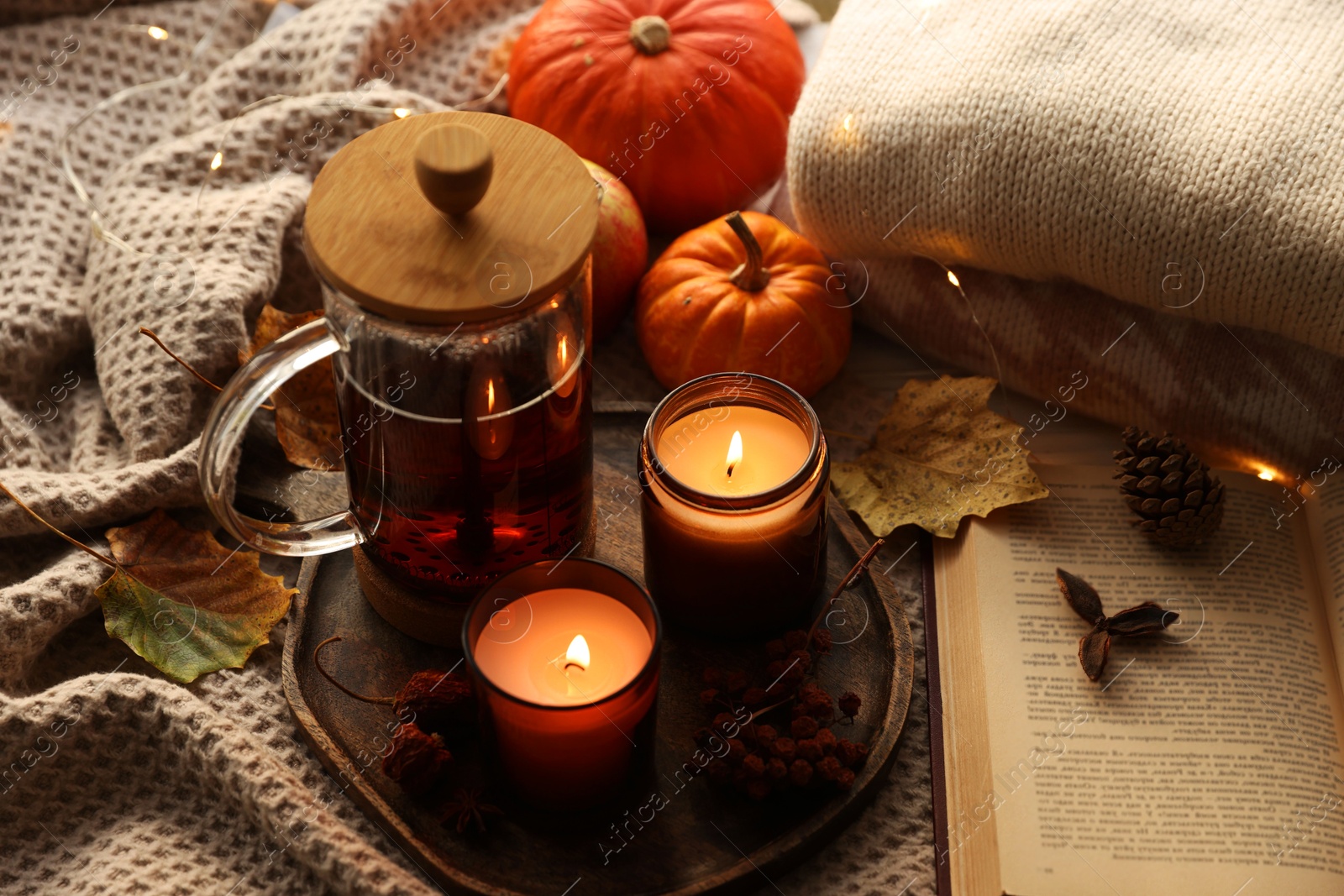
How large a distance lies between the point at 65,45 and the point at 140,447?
510 mm

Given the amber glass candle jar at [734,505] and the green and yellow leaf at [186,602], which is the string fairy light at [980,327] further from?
the green and yellow leaf at [186,602]

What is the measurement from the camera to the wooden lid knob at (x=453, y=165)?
616 millimetres

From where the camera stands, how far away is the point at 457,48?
4.23ft

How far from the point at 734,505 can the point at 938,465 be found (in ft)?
0.97

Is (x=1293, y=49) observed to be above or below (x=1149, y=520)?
above

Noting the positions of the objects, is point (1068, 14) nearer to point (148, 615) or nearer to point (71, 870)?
point (148, 615)

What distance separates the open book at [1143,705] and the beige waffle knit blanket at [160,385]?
54mm

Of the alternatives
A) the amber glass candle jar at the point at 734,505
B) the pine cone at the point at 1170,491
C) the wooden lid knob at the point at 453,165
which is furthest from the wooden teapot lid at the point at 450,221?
the pine cone at the point at 1170,491


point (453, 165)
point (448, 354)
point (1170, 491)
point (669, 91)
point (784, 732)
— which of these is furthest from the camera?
point (669, 91)

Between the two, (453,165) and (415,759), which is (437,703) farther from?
(453,165)

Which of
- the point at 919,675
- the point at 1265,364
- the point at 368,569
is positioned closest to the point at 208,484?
the point at 368,569

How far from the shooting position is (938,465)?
39.9 inches

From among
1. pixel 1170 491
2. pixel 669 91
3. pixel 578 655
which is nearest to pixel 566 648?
pixel 578 655

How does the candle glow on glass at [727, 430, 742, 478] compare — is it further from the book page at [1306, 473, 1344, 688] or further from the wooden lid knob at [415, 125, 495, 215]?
the book page at [1306, 473, 1344, 688]
